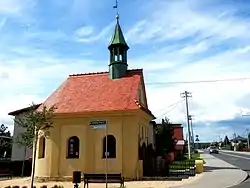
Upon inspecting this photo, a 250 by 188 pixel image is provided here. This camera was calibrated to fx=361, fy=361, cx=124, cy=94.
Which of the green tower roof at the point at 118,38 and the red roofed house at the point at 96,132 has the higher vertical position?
the green tower roof at the point at 118,38

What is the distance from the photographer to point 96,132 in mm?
26266

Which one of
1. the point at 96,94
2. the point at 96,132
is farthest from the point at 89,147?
the point at 96,94

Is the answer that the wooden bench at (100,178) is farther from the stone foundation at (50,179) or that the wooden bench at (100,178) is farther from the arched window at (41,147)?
the arched window at (41,147)

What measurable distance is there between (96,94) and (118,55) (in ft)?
13.8

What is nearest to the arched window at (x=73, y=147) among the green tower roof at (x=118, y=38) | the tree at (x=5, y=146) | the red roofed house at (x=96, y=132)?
the red roofed house at (x=96, y=132)

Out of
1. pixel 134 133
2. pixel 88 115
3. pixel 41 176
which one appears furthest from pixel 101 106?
pixel 41 176

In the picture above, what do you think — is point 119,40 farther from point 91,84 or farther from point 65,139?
point 65,139

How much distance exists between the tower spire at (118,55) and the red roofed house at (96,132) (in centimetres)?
70

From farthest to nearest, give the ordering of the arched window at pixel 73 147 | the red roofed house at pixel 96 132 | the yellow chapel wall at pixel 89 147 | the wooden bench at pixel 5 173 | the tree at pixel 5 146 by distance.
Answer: the tree at pixel 5 146, the wooden bench at pixel 5 173, the arched window at pixel 73 147, the red roofed house at pixel 96 132, the yellow chapel wall at pixel 89 147

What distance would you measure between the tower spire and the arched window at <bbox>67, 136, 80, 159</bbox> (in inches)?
243

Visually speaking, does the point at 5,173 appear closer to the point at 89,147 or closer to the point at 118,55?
the point at 89,147

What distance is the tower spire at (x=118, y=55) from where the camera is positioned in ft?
96.9

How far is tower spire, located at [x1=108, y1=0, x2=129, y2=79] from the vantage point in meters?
29.5

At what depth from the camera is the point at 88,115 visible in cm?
2636
